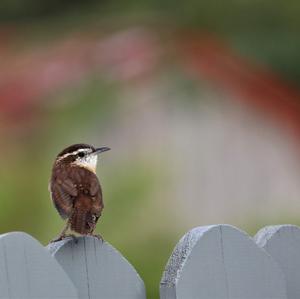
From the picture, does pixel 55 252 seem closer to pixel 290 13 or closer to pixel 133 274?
pixel 133 274

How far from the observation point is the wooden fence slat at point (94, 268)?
3186 mm

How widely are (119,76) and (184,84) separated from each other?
27.6 inches

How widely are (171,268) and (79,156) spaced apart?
1692 mm

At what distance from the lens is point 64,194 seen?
4289mm

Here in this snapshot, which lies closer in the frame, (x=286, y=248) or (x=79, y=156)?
(x=286, y=248)

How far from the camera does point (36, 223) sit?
8.90 m

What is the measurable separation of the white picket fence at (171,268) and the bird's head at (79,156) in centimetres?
138

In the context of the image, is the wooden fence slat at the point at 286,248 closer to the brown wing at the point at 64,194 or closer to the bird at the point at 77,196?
the bird at the point at 77,196

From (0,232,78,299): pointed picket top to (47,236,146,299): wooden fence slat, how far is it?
82 mm

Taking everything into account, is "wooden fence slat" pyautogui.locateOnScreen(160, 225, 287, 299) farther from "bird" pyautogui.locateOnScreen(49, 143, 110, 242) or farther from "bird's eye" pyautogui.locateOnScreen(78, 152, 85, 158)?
"bird's eye" pyautogui.locateOnScreen(78, 152, 85, 158)

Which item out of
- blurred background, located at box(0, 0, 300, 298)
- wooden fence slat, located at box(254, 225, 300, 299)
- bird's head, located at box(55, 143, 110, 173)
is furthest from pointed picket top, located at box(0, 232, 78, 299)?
blurred background, located at box(0, 0, 300, 298)

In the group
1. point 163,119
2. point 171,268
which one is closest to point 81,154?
point 171,268

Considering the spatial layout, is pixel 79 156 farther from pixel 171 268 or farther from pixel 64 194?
pixel 171 268

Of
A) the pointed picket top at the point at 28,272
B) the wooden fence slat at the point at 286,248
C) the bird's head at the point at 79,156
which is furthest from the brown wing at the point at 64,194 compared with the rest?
the pointed picket top at the point at 28,272
